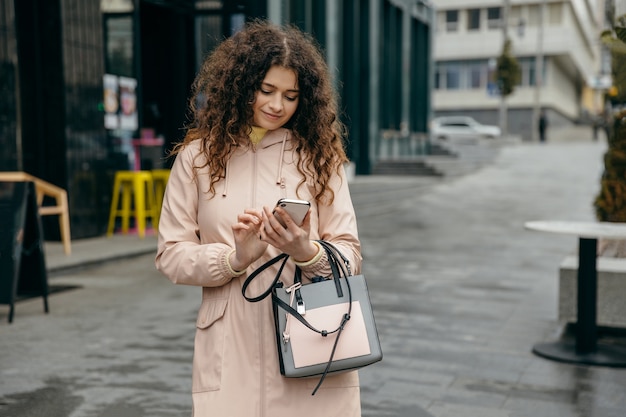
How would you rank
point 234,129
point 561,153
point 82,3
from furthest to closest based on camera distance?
point 561,153
point 82,3
point 234,129

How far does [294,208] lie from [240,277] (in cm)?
40

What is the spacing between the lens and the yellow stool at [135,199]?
11289mm

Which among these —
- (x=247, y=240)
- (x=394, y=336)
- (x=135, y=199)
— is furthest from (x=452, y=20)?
(x=247, y=240)

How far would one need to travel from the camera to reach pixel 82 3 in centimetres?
1128

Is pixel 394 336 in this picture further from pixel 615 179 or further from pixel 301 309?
pixel 301 309

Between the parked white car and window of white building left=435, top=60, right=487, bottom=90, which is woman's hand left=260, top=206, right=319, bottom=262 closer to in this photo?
the parked white car

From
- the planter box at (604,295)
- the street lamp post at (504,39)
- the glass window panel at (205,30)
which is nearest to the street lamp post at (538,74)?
the street lamp post at (504,39)

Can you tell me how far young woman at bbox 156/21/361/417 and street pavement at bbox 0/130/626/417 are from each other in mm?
2259

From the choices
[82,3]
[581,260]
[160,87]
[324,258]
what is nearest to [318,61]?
[324,258]

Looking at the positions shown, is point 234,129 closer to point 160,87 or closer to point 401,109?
point 160,87

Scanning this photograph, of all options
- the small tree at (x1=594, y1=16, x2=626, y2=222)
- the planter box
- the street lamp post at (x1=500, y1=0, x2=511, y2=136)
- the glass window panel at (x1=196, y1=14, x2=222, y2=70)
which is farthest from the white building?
the planter box

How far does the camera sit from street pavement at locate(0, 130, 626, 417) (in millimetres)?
4672

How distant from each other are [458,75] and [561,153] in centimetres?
2391

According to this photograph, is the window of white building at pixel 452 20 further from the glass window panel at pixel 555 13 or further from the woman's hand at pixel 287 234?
the woman's hand at pixel 287 234
